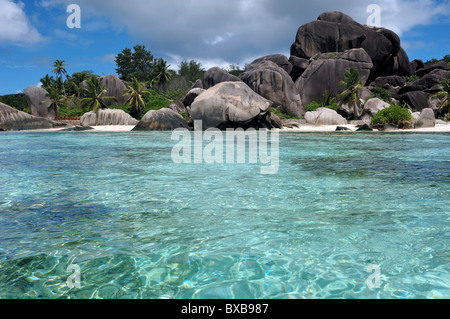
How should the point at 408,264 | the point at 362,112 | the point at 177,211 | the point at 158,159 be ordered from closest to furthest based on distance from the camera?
the point at 408,264, the point at 177,211, the point at 158,159, the point at 362,112

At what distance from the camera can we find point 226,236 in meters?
3.40

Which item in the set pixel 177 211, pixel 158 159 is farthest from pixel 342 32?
pixel 177 211

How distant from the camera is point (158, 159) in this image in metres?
9.32

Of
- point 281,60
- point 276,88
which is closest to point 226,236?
point 276,88

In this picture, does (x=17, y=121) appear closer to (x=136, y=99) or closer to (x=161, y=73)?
(x=136, y=99)

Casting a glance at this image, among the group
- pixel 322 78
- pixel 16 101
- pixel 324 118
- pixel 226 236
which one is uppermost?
pixel 322 78

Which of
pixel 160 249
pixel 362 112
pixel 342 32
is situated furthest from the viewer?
pixel 342 32

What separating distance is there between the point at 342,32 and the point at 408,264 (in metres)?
47.5

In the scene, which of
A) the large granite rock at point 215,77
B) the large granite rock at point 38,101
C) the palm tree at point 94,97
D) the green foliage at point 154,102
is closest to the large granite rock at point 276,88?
the large granite rock at point 215,77

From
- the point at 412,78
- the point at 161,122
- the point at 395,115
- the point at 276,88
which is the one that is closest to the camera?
the point at 161,122

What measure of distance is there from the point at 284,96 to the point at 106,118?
1679cm

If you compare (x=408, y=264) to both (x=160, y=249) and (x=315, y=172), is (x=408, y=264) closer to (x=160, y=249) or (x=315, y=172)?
(x=160, y=249)

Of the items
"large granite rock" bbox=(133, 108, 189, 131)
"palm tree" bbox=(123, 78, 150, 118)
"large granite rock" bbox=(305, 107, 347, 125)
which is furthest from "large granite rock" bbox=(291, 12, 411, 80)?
"large granite rock" bbox=(133, 108, 189, 131)

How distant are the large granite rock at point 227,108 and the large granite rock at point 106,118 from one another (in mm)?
10367
